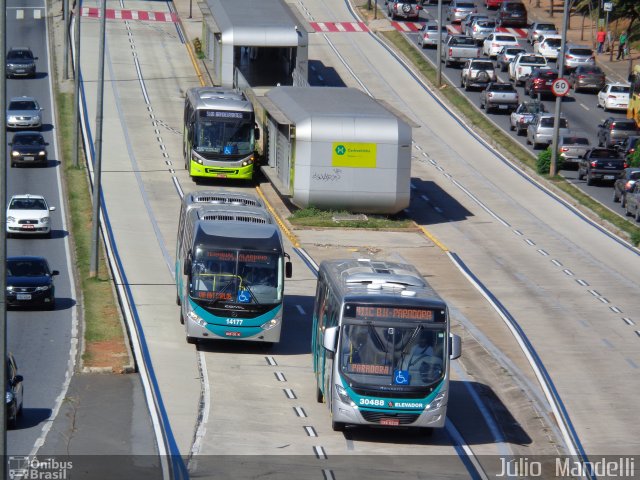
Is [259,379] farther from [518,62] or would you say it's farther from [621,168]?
[518,62]

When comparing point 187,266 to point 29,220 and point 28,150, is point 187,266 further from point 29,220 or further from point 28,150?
point 28,150

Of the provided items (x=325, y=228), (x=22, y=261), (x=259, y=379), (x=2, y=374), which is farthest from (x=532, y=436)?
(x=325, y=228)

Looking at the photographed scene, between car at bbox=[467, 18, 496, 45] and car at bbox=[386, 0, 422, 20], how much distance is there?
5.27 metres

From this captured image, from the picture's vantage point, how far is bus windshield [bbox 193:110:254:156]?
179ft

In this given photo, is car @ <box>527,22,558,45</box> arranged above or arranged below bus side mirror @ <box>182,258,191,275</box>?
below

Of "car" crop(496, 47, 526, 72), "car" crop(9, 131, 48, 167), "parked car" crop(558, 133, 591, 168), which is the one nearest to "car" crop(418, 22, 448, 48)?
"car" crop(496, 47, 526, 72)

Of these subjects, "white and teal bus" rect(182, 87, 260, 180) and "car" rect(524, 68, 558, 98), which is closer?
"white and teal bus" rect(182, 87, 260, 180)

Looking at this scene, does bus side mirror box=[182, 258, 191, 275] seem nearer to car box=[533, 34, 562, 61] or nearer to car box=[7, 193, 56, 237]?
car box=[7, 193, 56, 237]

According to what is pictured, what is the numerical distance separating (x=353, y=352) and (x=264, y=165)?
32155 mm

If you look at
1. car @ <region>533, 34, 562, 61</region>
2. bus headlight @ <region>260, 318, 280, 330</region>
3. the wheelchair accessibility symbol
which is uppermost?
the wheelchair accessibility symbol

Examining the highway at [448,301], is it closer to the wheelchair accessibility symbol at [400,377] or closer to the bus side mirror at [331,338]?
the wheelchair accessibility symbol at [400,377]

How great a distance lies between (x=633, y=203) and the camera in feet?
168

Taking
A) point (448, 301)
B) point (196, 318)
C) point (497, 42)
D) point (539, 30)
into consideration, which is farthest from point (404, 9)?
point (196, 318)

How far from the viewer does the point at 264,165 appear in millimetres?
57000
